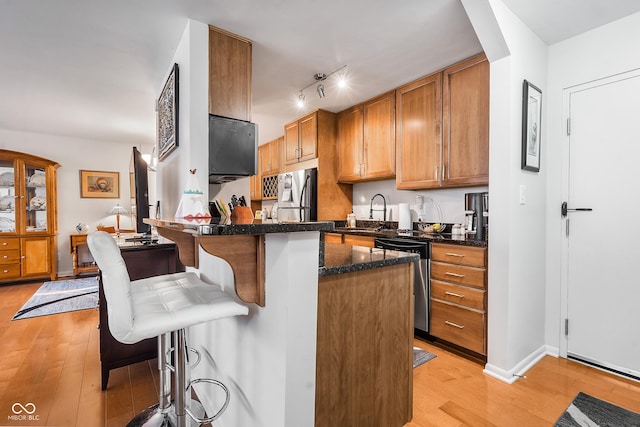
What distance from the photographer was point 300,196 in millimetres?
3959

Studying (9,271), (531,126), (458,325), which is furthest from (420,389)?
(9,271)

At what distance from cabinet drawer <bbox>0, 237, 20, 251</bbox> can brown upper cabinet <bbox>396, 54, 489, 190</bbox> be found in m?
5.44

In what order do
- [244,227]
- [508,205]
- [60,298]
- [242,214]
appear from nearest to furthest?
[244,227]
[242,214]
[508,205]
[60,298]

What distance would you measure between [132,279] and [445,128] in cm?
275

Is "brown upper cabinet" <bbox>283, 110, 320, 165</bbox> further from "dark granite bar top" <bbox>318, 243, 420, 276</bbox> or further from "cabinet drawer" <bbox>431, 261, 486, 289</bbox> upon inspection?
"dark granite bar top" <bbox>318, 243, 420, 276</bbox>

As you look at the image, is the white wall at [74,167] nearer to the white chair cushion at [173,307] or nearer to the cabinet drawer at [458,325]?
the white chair cushion at [173,307]

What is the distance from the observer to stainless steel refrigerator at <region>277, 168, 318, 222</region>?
384 centimetres

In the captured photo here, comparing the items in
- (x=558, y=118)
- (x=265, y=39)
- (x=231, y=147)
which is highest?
(x=265, y=39)

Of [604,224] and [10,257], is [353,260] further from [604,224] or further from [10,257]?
[10,257]

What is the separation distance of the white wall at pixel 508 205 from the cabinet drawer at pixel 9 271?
19.9ft

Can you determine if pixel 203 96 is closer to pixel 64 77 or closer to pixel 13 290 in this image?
pixel 64 77

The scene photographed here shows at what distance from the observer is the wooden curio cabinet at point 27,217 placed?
14.6ft

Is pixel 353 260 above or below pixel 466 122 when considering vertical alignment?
below

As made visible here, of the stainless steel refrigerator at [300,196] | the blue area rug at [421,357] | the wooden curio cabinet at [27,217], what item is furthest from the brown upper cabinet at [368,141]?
the wooden curio cabinet at [27,217]
